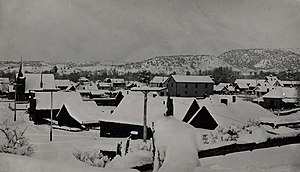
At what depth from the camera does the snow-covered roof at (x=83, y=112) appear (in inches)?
101

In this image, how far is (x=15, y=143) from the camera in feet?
7.65

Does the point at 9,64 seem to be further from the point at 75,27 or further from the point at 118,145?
the point at 118,145

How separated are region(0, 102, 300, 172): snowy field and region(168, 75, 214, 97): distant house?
0.46 m

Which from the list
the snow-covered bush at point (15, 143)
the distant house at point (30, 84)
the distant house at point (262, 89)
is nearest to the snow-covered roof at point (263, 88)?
the distant house at point (262, 89)

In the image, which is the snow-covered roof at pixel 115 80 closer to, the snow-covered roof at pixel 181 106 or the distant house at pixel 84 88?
the distant house at pixel 84 88

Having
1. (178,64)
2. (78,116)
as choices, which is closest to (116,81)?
(78,116)

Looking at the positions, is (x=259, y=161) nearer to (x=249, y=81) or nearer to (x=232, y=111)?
(x=232, y=111)

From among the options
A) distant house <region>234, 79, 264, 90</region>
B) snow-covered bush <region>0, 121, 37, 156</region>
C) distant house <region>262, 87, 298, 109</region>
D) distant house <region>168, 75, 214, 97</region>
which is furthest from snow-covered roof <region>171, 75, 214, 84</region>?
snow-covered bush <region>0, 121, 37, 156</region>

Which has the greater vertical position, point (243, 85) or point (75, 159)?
point (243, 85)

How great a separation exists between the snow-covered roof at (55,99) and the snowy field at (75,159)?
0.13 m

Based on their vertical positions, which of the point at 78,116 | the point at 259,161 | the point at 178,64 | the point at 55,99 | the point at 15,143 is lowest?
the point at 259,161

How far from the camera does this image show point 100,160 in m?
2.36

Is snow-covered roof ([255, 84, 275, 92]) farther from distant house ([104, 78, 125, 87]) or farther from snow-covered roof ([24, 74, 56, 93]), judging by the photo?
snow-covered roof ([24, 74, 56, 93])

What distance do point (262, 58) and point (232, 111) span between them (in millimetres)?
448
